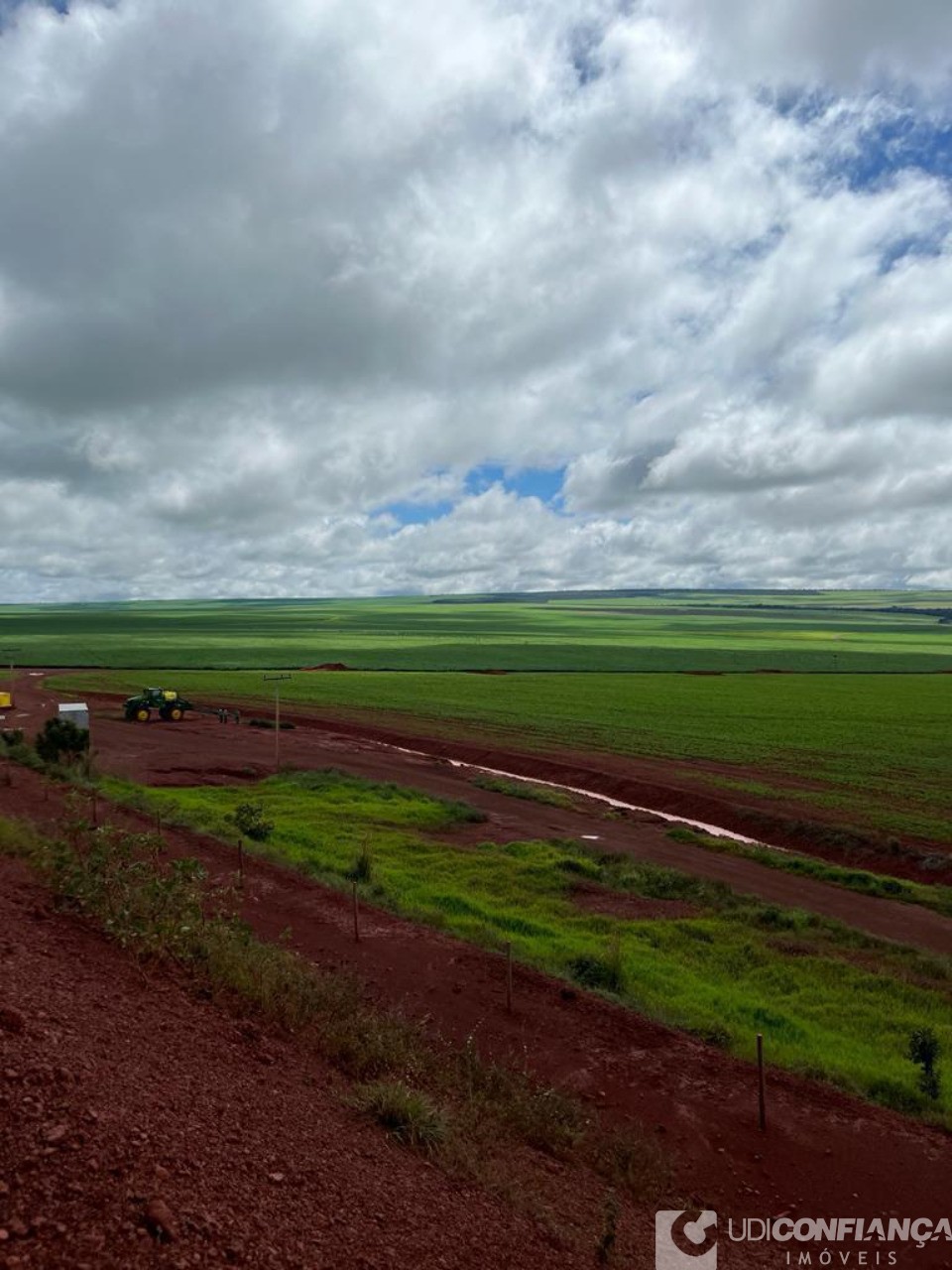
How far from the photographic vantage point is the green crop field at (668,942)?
16.2m

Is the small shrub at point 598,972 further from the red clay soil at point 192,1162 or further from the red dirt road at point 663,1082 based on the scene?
the red clay soil at point 192,1162

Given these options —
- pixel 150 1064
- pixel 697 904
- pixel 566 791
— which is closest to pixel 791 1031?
pixel 697 904

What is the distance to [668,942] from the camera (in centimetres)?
2150

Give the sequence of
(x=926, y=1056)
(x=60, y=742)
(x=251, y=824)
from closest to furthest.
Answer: (x=926, y=1056), (x=251, y=824), (x=60, y=742)

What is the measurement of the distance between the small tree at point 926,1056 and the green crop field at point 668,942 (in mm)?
199

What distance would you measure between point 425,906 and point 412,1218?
1536cm

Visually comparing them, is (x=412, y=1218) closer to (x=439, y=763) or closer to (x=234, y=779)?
(x=234, y=779)

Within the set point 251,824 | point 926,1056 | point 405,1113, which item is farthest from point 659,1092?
point 251,824

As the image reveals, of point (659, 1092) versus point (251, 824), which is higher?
point (251, 824)

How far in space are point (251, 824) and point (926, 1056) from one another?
2316 centimetres

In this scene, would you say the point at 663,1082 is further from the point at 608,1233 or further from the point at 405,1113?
the point at 405,1113

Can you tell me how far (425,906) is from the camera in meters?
22.7

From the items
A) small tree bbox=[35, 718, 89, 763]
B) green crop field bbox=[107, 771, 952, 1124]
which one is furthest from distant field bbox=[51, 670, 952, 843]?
small tree bbox=[35, 718, 89, 763]

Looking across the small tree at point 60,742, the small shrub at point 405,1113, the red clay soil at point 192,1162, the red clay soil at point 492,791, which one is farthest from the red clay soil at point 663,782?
the red clay soil at point 192,1162
